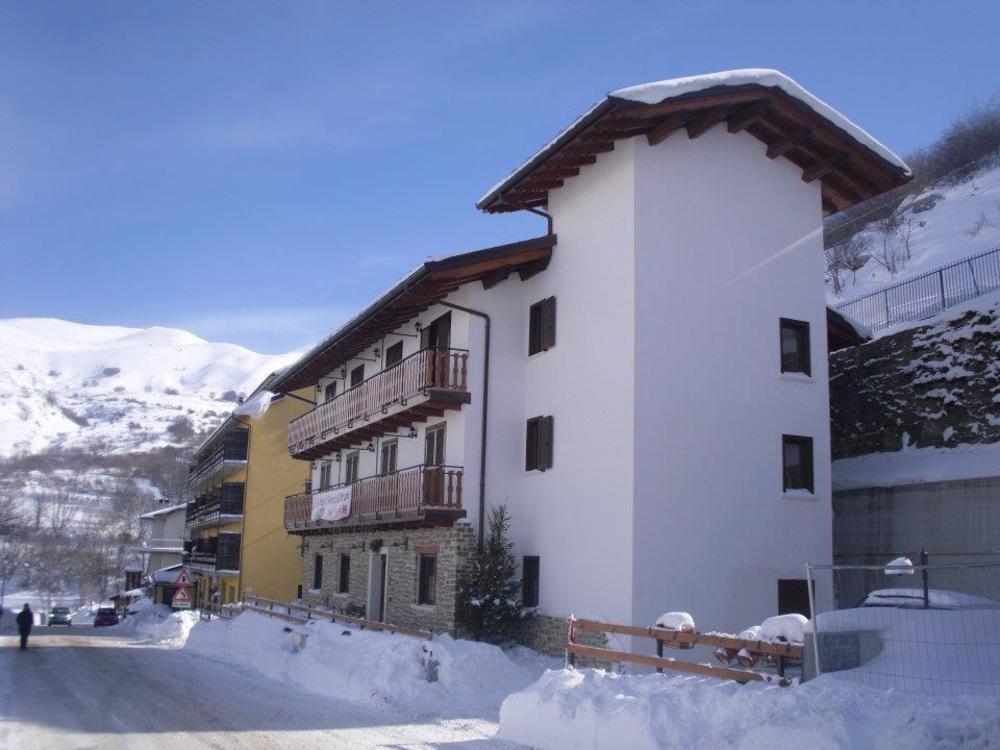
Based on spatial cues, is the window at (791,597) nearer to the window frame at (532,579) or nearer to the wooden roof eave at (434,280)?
the window frame at (532,579)

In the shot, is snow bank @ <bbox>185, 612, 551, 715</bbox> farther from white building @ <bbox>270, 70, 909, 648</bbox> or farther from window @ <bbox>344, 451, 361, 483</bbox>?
window @ <bbox>344, 451, 361, 483</bbox>

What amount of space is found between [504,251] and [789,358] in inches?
257

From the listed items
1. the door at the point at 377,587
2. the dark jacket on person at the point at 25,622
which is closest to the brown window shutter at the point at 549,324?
the door at the point at 377,587

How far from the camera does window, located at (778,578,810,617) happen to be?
18.1m

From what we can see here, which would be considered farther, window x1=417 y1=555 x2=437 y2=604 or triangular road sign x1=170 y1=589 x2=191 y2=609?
triangular road sign x1=170 y1=589 x2=191 y2=609

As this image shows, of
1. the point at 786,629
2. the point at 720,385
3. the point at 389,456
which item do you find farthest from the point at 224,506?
the point at 786,629

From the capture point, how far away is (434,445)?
930 inches

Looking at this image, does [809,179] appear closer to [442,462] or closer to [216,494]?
Answer: [442,462]

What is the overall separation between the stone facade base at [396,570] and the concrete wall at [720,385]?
17.1 feet

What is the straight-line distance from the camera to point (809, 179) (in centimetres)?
2097

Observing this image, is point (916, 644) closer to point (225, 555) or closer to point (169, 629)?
point (169, 629)

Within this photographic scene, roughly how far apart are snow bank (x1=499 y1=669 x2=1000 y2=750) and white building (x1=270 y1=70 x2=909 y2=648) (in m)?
6.18

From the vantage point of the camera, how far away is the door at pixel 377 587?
87.9 ft

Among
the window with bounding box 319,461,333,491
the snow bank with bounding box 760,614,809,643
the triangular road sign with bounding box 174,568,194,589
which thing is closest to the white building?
the snow bank with bounding box 760,614,809,643
